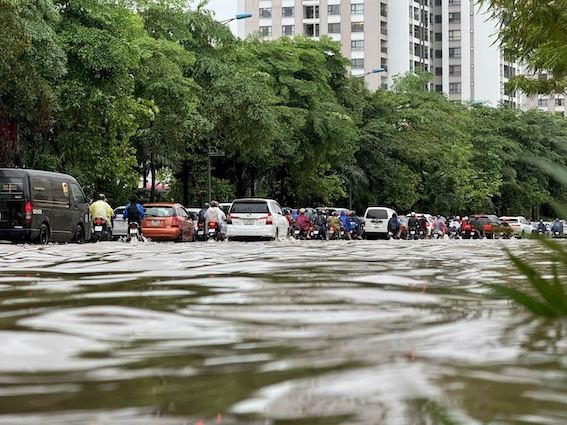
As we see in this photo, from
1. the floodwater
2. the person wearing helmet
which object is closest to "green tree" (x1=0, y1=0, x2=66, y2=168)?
the person wearing helmet

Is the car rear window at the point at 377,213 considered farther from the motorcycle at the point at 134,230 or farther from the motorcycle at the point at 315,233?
the motorcycle at the point at 134,230

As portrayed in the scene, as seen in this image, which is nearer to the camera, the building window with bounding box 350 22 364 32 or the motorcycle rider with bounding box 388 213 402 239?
the motorcycle rider with bounding box 388 213 402 239

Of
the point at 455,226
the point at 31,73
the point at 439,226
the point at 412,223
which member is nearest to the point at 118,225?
the point at 31,73

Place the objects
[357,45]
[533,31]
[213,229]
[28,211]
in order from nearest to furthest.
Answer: [533,31] → [28,211] → [213,229] → [357,45]

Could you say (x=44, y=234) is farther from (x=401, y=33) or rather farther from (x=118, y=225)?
(x=401, y=33)

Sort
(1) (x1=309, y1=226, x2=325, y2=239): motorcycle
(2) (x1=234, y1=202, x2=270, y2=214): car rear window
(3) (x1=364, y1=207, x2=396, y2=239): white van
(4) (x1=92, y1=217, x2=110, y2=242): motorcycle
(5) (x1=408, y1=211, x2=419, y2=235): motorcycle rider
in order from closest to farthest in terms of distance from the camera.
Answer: (4) (x1=92, y1=217, x2=110, y2=242): motorcycle < (2) (x1=234, y1=202, x2=270, y2=214): car rear window < (1) (x1=309, y1=226, x2=325, y2=239): motorcycle < (5) (x1=408, y1=211, x2=419, y2=235): motorcycle rider < (3) (x1=364, y1=207, x2=396, y2=239): white van

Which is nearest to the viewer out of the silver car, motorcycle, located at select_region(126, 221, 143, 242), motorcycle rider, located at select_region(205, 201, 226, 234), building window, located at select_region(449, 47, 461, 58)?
motorcycle, located at select_region(126, 221, 143, 242)

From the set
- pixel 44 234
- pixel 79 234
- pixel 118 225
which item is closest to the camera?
pixel 44 234

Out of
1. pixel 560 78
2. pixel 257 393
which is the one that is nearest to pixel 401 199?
pixel 560 78

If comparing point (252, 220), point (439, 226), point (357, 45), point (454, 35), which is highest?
point (454, 35)

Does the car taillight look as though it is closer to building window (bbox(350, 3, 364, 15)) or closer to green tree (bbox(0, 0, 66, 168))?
green tree (bbox(0, 0, 66, 168))

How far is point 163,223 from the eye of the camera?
126ft

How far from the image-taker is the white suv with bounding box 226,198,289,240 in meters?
37.8

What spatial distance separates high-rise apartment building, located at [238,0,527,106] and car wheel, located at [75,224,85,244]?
9685 centimetres
